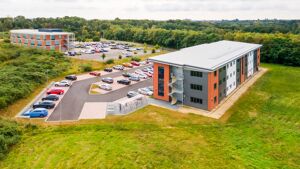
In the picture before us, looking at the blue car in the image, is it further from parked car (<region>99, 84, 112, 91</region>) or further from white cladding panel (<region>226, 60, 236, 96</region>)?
white cladding panel (<region>226, 60, 236, 96</region>)

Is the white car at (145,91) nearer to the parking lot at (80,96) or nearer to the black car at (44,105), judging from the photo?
the parking lot at (80,96)

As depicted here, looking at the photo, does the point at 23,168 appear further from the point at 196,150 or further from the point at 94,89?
the point at 94,89

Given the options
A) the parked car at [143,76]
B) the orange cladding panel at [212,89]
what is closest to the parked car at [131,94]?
the parked car at [143,76]

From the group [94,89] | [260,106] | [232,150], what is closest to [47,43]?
[94,89]

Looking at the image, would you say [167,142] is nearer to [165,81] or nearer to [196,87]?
[196,87]

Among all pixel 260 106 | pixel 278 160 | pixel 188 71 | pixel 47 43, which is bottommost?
pixel 278 160

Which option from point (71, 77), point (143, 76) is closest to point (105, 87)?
point (71, 77)
